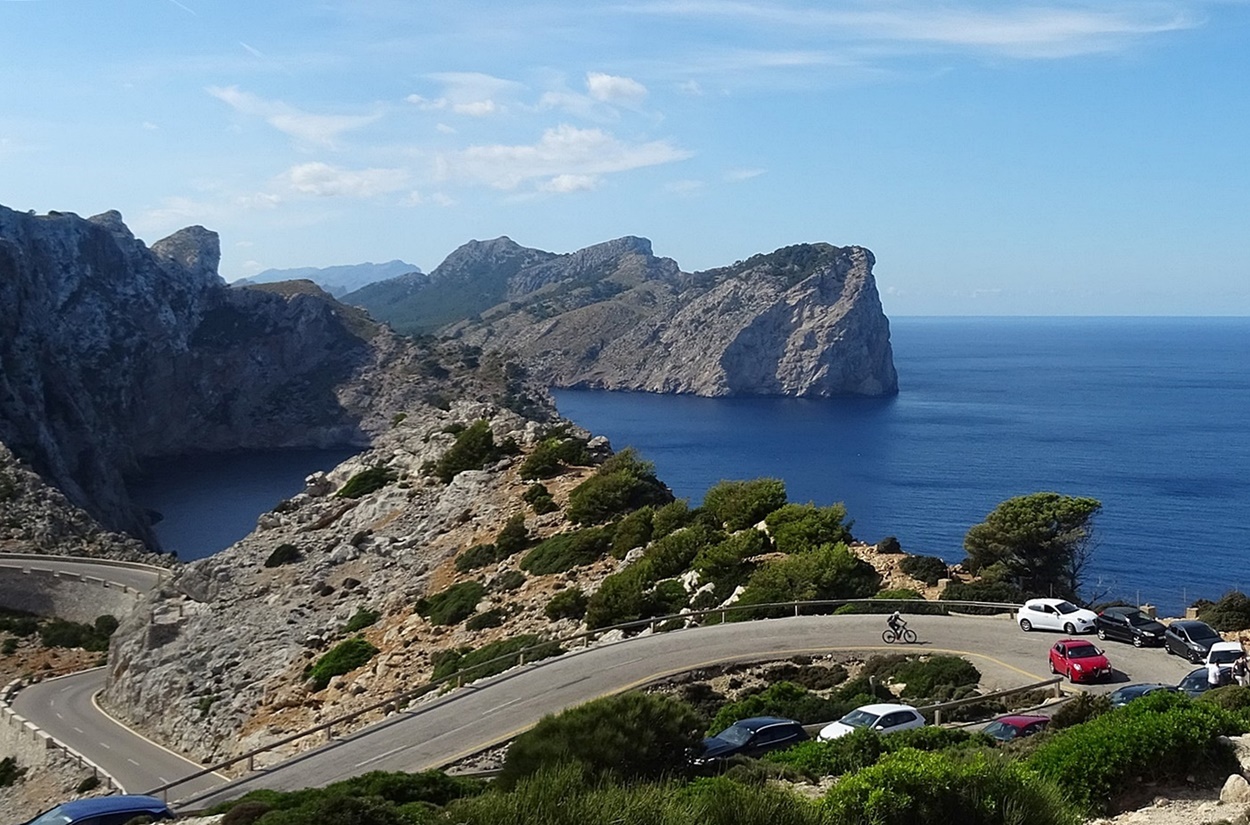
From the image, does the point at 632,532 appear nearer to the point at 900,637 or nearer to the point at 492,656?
the point at 492,656

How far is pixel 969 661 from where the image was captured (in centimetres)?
2803

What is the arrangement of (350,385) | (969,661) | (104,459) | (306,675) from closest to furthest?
(969,661), (306,675), (104,459), (350,385)

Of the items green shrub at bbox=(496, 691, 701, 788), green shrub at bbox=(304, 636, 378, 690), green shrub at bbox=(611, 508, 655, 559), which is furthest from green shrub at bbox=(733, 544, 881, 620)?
green shrub at bbox=(496, 691, 701, 788)

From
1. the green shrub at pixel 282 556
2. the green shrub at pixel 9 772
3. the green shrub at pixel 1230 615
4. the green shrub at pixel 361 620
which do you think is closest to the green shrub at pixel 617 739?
the green shrub at pixel 1230 615

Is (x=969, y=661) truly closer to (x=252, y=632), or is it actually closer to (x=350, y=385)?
(x=252, y=632)

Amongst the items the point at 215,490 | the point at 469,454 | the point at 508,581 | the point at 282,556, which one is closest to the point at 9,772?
the point at 282,556

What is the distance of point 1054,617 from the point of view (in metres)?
31.5

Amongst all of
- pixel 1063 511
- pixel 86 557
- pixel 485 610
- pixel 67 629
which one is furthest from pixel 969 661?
pixel 86 557

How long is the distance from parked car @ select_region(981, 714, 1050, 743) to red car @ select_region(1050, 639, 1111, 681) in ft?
17.8

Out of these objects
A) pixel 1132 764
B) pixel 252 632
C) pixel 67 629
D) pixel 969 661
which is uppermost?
pixel 1132 764

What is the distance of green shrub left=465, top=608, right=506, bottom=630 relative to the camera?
125 ft

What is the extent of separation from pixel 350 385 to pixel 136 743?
527 feet

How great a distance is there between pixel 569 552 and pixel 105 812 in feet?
76.9

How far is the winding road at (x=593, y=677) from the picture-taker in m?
24.7
